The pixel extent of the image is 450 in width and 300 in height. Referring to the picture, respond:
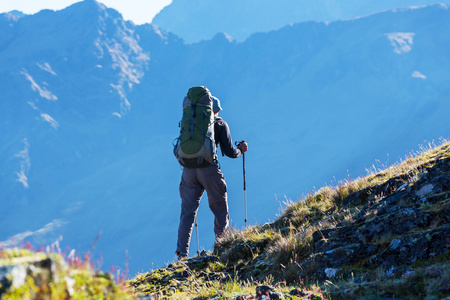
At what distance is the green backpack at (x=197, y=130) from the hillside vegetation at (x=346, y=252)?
142 cm

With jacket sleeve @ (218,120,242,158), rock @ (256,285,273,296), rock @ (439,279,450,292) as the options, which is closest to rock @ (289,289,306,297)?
rock @ (256,285,273,296)

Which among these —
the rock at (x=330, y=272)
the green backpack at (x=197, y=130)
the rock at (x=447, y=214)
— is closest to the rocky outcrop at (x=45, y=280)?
the rock at (x=330, y=272)

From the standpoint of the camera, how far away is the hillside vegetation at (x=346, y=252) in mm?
3879

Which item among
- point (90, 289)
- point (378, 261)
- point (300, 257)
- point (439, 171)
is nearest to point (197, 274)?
point (300, 257)

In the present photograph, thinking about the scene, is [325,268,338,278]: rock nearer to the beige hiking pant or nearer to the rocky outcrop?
the rocky outcrop

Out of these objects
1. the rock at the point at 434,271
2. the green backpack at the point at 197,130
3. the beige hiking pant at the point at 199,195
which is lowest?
the rock at the point at 434,271

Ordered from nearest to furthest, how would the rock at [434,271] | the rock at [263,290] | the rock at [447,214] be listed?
the rock at [434,271] → the rock at [263,290] → the rock at [447,214]

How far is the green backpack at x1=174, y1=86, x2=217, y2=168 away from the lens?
7387mm

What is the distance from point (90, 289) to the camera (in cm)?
214

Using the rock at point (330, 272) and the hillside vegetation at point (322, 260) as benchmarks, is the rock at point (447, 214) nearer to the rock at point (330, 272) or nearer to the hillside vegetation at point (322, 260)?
the hillside vegetation at point (322, 260)

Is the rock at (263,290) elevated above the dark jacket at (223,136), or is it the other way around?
the dark jacket at (223,136)

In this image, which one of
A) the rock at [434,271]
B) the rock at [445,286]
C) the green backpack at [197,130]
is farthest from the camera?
the green backpack at [197,130]

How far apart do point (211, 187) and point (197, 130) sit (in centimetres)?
112

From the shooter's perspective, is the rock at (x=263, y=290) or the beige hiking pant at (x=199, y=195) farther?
the beige hiking pant at (x=199, y=195)
